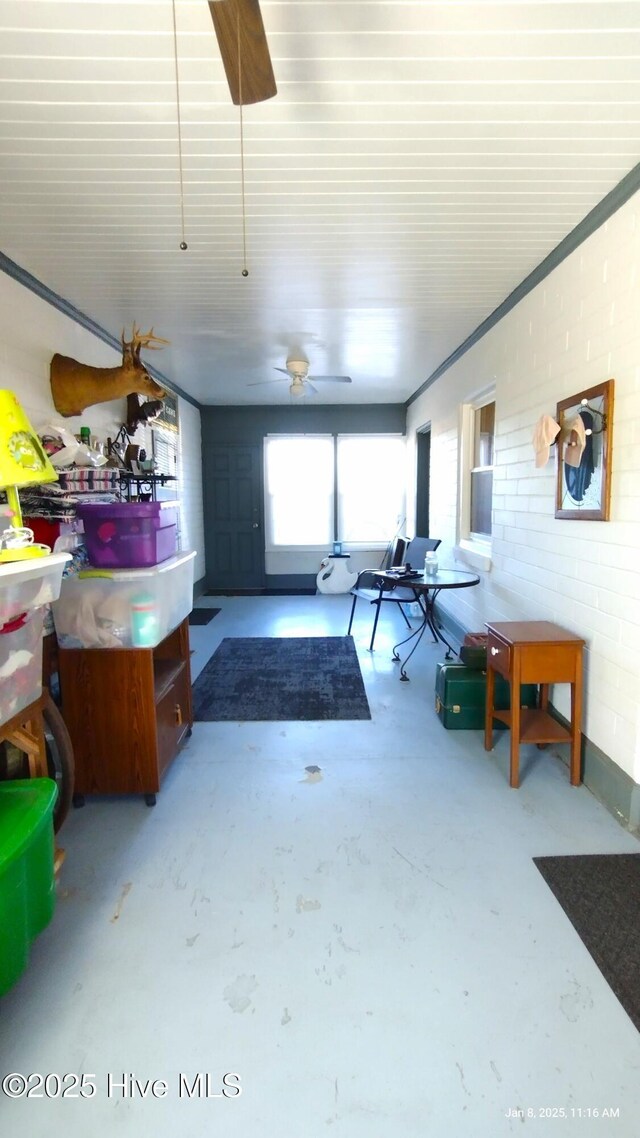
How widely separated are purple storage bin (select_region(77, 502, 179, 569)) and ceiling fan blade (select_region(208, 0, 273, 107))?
1523 mm

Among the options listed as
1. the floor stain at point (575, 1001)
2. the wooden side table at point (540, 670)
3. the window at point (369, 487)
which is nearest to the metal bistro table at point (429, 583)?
the wooden side table at point (540, 670)

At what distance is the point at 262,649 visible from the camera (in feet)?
15.2

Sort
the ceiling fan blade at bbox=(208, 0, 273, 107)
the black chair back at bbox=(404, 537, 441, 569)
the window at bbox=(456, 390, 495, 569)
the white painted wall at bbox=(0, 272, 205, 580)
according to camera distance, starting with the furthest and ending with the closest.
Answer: the black chair back at bbox=(404, 537, 441, 569), the window at bbox=(456, 390, 495, 569), the white painted wall at bbox=(0, 272, 205, 580), the ceiling fan blade at bbox=(208, 0, 273, 107)

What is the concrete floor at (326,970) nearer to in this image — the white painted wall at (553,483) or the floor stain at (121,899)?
the floor stain at (121,899)

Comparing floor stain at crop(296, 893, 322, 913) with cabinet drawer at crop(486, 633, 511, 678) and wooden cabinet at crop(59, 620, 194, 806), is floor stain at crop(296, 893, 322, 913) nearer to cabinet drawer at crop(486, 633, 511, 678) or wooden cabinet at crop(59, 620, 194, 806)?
wooden cabinet at crop(59, 620, 194, 806)

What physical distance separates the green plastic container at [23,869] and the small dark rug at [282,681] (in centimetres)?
166

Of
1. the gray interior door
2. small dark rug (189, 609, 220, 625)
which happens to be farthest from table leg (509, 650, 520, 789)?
the gray interior door

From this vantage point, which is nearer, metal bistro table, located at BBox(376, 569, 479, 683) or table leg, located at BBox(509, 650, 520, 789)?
table leg, located at BBox(509, 650, 520, 789)

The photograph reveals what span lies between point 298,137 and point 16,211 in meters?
1.34

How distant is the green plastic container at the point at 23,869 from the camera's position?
4.23 ft

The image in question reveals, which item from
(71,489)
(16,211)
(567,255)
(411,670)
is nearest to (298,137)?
(16,211)

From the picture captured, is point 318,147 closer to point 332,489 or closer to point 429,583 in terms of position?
point 429,583

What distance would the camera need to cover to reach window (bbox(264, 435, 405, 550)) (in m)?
7.19

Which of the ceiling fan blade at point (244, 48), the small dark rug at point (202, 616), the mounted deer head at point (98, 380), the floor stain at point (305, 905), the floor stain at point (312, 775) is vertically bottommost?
the floor stain at point (305, 905)
